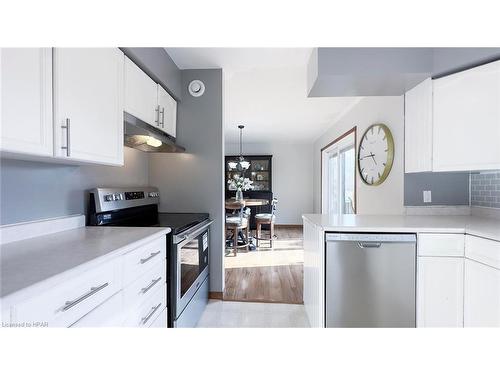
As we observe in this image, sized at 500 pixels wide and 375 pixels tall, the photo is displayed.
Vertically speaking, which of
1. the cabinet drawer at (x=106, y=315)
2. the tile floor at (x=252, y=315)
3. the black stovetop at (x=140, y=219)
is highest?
the black stovetop at (x=140, y=219)

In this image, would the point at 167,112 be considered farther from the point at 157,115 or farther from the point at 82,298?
the point at 82,298

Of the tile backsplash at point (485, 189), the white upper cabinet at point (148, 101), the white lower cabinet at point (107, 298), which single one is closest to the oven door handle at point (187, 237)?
the white lower cabinet at point (107, 298)

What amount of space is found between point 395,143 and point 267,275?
2100 mm

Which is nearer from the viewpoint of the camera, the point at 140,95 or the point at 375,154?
the point at 140,95

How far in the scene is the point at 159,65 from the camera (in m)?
1.95

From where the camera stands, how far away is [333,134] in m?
4.66

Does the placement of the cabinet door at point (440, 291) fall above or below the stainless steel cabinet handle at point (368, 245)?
below

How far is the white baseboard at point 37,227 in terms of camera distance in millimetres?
1077

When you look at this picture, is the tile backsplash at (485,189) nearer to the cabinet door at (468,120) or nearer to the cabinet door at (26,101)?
the cabinet door at (468,120)

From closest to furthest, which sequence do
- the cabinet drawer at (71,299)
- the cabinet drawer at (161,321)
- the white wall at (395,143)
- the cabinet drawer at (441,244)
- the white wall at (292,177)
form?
the cabinet drawer at (71,299)
the cabinet drawer at (161,321)
the cabinet drawer at (441,244)
the white wall at (395,143)
the white wall at (292,177)

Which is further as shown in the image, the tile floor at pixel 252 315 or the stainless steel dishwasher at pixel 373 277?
the tile floor at pixel 252 315

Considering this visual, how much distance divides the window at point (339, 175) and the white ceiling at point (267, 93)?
1.67 feet

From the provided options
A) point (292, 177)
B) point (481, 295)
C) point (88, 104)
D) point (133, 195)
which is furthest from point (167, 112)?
point (292, 177)

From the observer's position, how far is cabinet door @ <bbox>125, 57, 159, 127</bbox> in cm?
157
